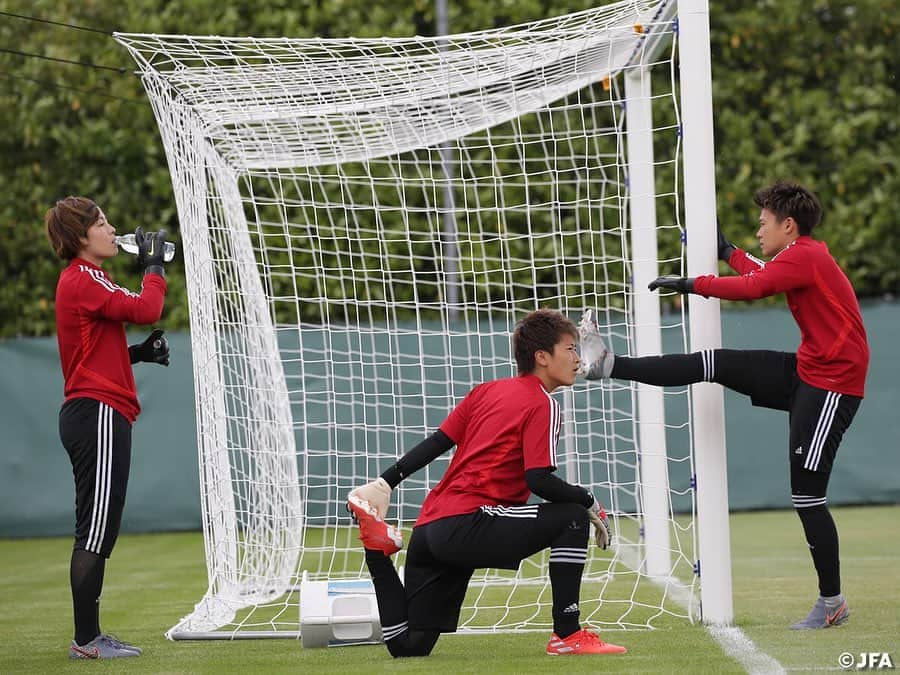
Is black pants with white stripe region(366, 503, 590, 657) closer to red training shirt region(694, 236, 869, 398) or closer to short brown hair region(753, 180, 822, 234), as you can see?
red training shirt region(694, 236, 869, 398)

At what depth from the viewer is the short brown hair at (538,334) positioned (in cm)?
519

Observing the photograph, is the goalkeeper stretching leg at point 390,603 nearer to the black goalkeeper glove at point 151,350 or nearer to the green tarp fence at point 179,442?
the black goalkeeper glove at point 151,350

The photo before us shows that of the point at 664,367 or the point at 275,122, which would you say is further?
the point at 275,122

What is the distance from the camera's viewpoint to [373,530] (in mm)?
4988

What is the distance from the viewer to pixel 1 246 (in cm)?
1291

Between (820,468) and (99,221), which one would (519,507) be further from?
(99,221)

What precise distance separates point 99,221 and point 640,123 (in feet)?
10.8

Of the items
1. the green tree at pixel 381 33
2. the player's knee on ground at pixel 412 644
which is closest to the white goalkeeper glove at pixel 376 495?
the player's knee on ground at pixel 412 644

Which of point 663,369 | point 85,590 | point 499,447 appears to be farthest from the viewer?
point 663,369

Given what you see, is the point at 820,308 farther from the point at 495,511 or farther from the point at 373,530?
the point at 373,530

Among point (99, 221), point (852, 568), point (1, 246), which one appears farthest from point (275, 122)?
point (1, 246)

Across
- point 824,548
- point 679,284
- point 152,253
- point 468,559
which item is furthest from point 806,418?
point 152,253

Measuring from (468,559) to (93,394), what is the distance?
1.74 meters

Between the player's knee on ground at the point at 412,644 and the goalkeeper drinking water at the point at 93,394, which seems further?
the goalkeeper drinking water at the point at 93,394
